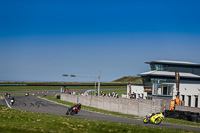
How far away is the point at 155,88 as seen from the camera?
57.0m

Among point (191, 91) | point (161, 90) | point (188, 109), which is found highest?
point (161, 90)

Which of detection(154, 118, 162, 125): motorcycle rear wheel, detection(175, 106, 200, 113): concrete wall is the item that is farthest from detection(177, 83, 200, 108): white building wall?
detection(154, 118, 162, 125): motorcycle rear wheel

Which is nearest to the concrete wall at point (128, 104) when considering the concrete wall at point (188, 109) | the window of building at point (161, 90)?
the concrete wall at point (188, 109)

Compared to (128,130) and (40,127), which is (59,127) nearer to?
(40,127)

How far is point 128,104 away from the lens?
45000 millimetres

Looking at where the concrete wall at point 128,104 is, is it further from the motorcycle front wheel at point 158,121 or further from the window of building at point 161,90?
the motorcycle front wheel at point 158,121

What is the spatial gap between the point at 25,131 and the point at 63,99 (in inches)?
2550

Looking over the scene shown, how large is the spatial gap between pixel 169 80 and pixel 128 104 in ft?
71.5

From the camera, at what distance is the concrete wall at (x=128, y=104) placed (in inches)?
1484

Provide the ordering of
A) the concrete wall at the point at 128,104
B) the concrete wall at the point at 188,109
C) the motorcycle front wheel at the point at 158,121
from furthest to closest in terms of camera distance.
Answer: the concrete wall at the point at 128,104, the concrete wall at the point at 188,109, the motorcycle front wheel at the point at 158,121

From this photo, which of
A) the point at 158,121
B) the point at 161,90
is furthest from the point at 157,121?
the point at 161,90

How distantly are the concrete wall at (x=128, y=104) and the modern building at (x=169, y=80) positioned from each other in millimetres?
7879

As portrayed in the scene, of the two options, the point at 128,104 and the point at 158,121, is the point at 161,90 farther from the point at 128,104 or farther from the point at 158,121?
the point at 158,121

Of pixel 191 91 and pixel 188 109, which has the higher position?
pixel 191 91
